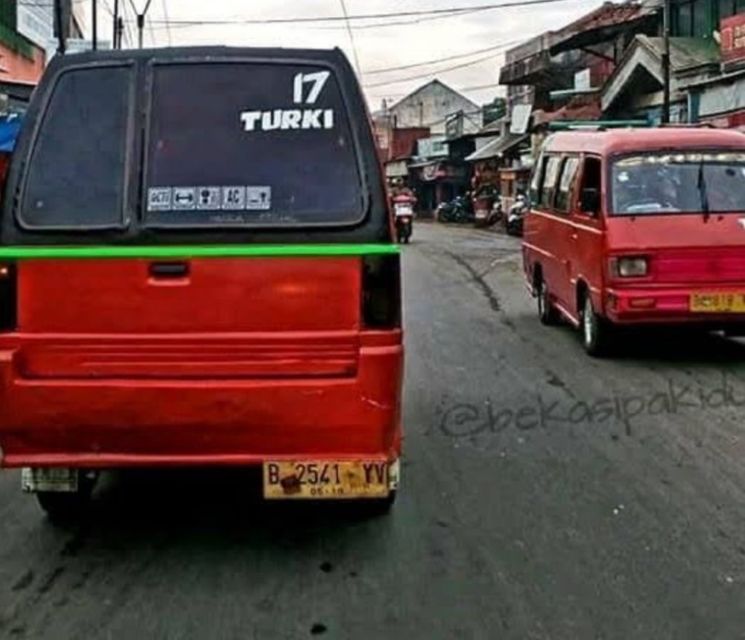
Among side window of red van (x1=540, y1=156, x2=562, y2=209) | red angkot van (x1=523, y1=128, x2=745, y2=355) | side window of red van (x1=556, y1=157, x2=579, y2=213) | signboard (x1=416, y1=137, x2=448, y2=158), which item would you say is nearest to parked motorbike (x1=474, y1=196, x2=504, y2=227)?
signboard (x1=416, y1=137, x2=448, y2=158)

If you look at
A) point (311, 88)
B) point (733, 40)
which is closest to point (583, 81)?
point (733, 40)

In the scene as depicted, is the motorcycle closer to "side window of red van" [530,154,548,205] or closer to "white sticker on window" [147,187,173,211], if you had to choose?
"side window of red van" [530,154,548,205]

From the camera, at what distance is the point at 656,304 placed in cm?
900

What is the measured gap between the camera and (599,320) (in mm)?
9516

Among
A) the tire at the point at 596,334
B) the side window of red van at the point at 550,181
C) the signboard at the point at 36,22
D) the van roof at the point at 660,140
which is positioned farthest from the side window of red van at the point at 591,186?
the signboard at the point at 36,22

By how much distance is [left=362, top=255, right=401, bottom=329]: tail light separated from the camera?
4.21 m

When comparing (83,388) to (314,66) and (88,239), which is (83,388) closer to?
(88,239)

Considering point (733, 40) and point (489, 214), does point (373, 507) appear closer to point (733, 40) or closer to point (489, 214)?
point (733, 40)

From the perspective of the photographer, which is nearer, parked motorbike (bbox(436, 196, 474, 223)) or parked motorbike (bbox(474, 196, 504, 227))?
parked motorbike (bbox(474, 196, 504, 227))

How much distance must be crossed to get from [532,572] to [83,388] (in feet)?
6.15

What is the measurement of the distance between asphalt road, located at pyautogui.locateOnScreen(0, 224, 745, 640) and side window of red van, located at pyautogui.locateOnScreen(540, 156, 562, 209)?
4499mm

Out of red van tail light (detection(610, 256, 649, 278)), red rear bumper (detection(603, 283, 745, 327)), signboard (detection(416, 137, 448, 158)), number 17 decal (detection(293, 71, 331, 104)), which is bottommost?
red rear bumper (detection(603, 283, 745, 327))

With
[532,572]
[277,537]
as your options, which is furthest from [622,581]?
[277,537]

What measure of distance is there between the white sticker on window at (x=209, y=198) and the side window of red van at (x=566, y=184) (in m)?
6.92
